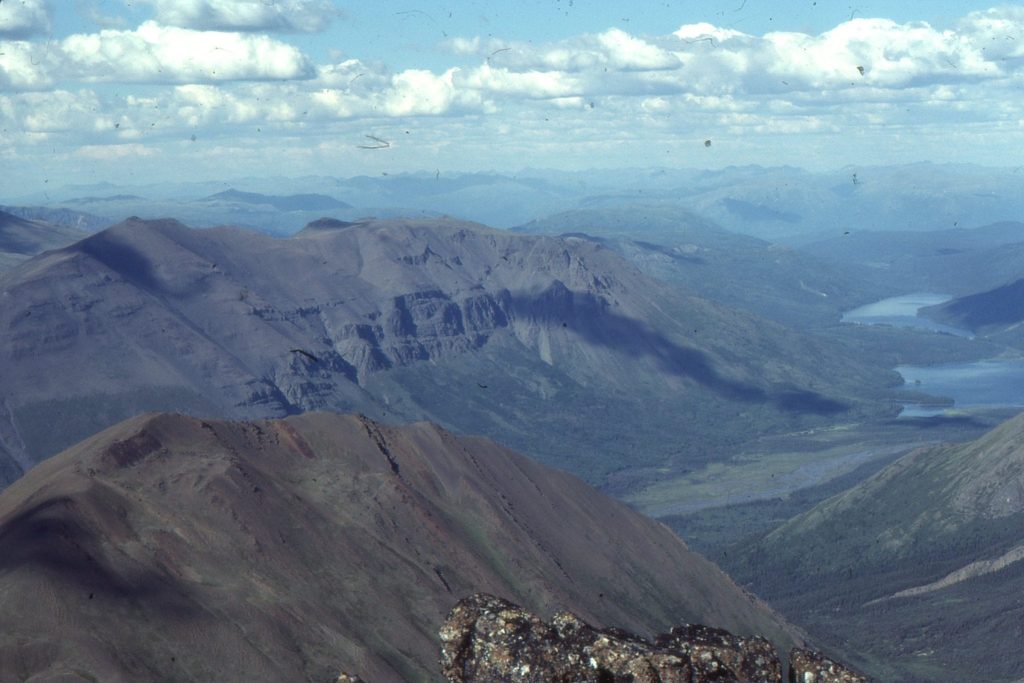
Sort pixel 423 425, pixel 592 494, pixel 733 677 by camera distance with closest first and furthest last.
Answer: pixel 733 677
pixel 423 425
pixel 592 494

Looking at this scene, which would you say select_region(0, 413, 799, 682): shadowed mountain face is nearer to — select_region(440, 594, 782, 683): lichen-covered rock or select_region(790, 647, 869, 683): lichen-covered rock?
select_region(440, 594, 782, 683): lichen-covered rock

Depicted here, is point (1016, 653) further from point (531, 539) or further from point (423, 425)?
point (423, 425)

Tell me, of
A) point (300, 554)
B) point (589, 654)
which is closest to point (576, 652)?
point (589, 654)

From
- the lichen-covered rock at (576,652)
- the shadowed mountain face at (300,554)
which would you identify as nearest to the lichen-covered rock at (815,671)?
the lichen-covered rock at (576,652)

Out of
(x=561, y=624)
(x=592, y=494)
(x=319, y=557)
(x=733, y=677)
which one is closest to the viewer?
(x=733, y=677)

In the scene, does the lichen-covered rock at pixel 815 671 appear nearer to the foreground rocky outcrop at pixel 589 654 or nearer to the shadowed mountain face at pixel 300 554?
the foreground rocky outcrop at pixel 589 654

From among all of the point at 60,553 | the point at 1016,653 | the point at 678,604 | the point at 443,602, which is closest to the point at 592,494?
the point at 678,604

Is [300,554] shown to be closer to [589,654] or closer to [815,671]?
[589,654]

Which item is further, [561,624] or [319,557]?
[319,557]
